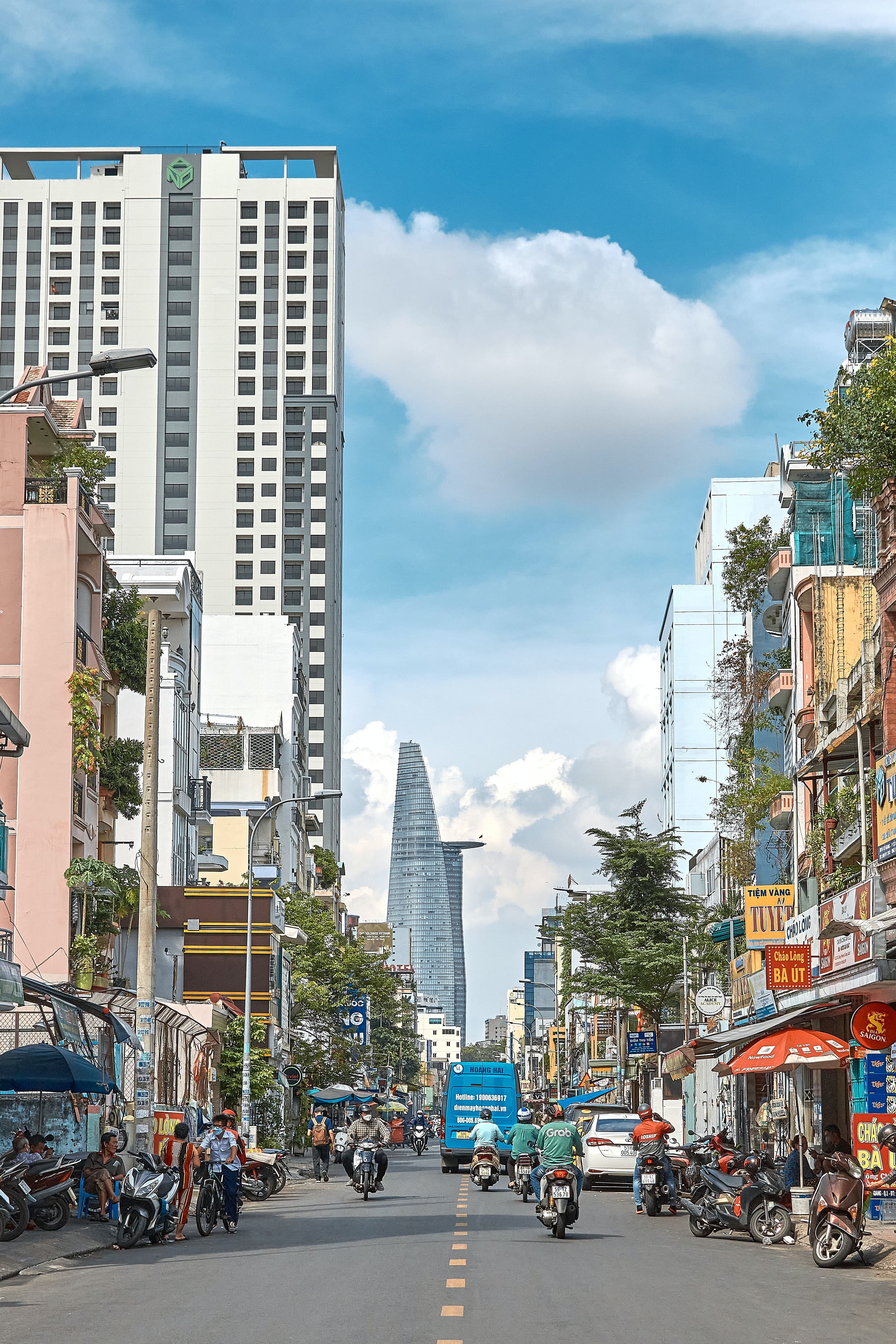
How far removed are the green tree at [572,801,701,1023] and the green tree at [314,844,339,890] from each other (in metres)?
46.3

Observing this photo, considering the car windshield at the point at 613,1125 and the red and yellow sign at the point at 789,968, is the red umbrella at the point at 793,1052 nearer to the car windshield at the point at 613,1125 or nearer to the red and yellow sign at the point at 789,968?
the red and yellow sign at the point at 789,968

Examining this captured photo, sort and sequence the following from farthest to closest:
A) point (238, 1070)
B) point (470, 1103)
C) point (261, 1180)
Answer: point (238, 1070) < point (470, 1103) < point (261, 1180)

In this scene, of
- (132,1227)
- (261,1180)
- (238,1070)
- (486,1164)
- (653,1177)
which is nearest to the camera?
(132,1227)

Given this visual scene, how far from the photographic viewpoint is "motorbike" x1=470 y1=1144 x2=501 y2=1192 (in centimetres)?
3509

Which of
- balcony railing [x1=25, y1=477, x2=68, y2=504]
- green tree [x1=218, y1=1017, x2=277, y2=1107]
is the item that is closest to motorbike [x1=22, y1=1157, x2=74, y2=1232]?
balcony railing [x1=25, y1=477, x2=68, y2=504]

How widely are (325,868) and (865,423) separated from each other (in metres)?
86.0

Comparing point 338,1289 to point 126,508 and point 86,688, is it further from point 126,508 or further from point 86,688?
point 126,508

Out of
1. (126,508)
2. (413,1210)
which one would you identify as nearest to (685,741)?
(126,508)

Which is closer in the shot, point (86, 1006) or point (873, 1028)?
point (873, 1028)

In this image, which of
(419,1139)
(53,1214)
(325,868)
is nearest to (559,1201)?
(53,1214)

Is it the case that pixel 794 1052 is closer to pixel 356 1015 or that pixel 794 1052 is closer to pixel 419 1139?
pixel 419 1139

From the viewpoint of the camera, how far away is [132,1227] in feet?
68.9

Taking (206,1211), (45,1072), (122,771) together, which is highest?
(122,771)

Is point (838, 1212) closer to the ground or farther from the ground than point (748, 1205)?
farther from the ground
